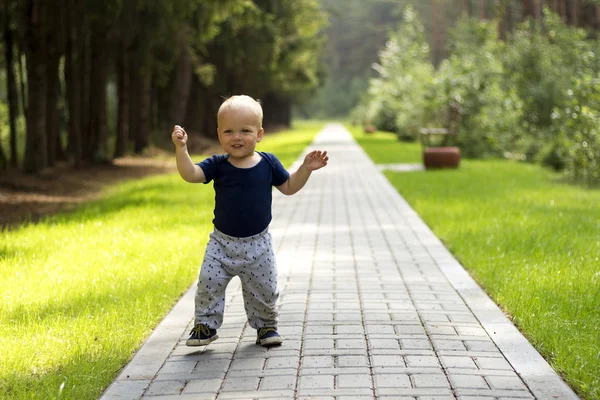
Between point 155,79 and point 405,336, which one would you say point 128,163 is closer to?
point 155,79

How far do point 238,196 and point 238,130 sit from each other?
427mm

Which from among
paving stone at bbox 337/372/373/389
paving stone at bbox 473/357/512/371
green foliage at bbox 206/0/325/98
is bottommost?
paving stone at bbox 473/357/512/371

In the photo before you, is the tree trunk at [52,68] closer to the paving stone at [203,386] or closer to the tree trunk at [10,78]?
the tree trunk at [10,78]

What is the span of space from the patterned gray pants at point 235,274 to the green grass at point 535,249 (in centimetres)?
174

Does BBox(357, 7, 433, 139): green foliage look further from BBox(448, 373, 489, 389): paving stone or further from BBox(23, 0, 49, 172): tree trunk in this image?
BBox(448, 373, 489, 389): paving stone

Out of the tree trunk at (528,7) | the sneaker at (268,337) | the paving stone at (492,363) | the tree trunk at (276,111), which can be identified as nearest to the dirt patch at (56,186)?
the sneaker at (268,337)

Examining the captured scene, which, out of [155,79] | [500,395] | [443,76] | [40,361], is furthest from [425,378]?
[155,79]

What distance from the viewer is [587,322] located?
6246mm

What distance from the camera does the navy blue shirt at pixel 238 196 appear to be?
5.71 metres

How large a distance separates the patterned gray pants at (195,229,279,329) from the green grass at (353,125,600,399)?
68.6 inches

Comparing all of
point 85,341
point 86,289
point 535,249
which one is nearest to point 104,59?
point 535,249

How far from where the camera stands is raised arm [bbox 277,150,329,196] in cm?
574

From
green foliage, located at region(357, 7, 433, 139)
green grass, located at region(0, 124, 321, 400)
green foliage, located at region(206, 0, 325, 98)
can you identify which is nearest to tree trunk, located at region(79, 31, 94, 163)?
green foliage, located at region(206, 0, 325, 98)

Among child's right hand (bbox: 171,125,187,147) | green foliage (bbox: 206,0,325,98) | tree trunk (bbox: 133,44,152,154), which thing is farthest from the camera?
green foliage (bbox: 206,0,325,98)
